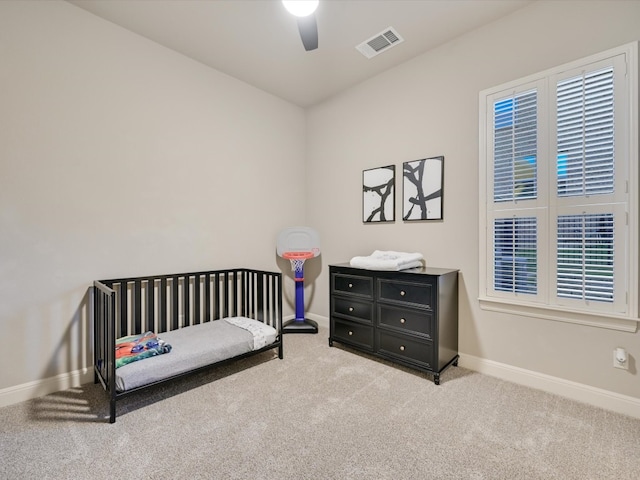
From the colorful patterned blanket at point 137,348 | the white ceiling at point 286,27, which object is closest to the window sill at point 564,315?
the white ceiling at point 286,27

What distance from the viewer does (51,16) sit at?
2.16 metres

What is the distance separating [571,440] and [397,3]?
302 cm

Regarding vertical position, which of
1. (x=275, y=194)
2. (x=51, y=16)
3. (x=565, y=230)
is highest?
(x=51, y=16)

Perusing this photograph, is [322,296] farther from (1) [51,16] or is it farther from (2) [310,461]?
(1) [51,16]

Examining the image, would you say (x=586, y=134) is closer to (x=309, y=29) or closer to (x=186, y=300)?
(x=309, y=29)

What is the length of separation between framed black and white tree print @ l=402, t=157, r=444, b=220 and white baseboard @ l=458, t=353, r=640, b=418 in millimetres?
1305

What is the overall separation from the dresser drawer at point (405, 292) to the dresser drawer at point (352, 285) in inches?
4.8

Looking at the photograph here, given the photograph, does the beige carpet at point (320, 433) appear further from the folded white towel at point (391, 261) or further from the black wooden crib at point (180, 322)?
the folded white towel at point (391, 261)

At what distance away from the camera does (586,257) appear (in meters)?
2.00

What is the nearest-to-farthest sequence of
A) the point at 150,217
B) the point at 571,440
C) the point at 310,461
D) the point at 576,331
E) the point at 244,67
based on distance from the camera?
the point at 310,461 < the point at 571,440 < the point at 576,331 < the point at 150,217 < the point at 244,67

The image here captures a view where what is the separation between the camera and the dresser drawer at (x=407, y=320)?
2.37 m

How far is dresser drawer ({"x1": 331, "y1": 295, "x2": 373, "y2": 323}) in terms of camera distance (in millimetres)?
2764

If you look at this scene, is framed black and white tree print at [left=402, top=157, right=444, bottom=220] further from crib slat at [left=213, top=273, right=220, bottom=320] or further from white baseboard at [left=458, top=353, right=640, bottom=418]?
crib slat at [left=213, top=273, right=220, bottom=320]

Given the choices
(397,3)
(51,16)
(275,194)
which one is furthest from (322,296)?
(51,16)
